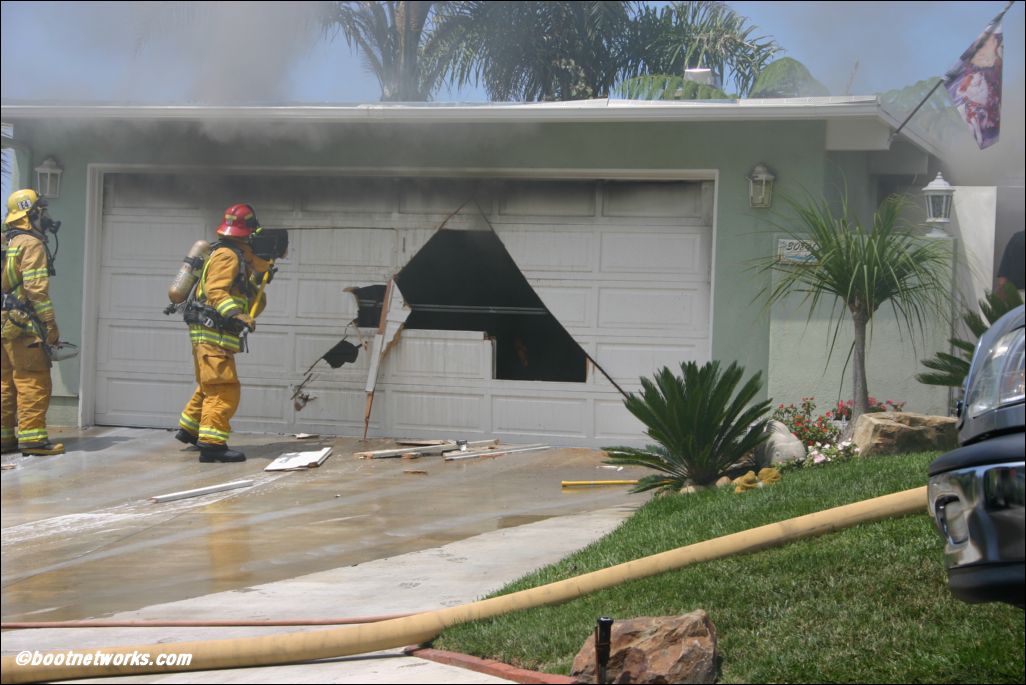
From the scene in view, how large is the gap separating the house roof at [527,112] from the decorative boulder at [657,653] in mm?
6964

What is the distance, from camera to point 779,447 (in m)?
7.69

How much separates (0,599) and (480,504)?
3.36 m

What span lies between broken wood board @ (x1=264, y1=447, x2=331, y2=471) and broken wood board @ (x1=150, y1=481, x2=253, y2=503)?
67 cm

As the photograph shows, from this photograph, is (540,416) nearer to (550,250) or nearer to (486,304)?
(486,304)

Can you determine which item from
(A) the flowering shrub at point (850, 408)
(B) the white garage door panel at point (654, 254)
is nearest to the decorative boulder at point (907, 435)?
(A) the flowering shrub at point (850, 408)

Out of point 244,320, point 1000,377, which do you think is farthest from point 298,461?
point 1000,377

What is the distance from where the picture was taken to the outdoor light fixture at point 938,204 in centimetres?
963

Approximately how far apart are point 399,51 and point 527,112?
12.9 ft

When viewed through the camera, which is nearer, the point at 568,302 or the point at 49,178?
the point at 568,302

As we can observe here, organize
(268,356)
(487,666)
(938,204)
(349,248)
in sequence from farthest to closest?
(268,356) → (349,248) → (938,204) → (487,666)

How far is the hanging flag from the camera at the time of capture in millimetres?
8898

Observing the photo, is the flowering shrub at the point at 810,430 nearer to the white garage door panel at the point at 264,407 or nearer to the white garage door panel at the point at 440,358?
the white garage door panel at the point at 440,358

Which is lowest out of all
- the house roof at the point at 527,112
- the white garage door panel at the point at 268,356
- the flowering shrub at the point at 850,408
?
the flowering shrub at the point at 850,408

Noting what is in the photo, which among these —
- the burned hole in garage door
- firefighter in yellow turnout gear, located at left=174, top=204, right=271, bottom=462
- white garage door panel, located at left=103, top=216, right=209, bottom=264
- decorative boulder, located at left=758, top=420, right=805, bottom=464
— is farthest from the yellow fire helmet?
decorative boulder, located at left=758, top=420, right=805, bottom=464
